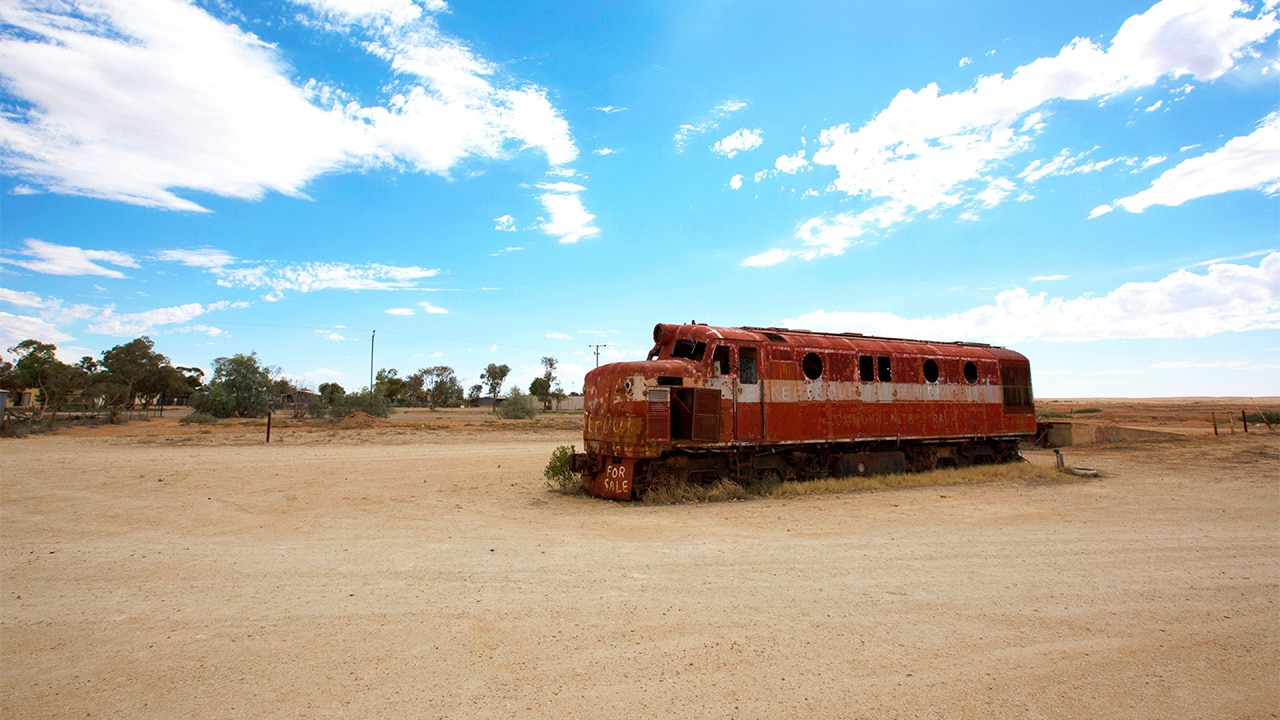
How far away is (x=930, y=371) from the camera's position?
50.4 feet

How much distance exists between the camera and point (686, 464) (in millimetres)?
11898

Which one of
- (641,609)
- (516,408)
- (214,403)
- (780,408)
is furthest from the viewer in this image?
(516,408)

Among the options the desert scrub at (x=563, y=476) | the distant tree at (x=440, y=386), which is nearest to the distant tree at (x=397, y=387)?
the distant tree at (x=440, y=386)

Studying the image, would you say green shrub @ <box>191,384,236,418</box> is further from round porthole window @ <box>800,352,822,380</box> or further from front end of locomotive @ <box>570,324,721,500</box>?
round porthole window @ <box>800,352,822,380</box>

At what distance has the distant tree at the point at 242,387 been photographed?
4544 centimetres

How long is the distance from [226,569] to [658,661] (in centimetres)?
495

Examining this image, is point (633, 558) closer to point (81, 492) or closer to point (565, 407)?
point (81, 492)

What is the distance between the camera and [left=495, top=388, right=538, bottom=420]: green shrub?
51.5 meters

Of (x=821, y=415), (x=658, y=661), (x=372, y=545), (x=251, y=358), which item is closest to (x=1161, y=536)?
(x=821, y=415)

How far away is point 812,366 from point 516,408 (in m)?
41.1

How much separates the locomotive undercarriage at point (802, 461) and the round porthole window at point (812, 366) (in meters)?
1.56

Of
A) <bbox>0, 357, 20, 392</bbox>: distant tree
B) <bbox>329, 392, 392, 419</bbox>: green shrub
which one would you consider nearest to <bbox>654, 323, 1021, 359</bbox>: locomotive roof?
<bbox>329, 392, 392, 419</bbox>: green shrub

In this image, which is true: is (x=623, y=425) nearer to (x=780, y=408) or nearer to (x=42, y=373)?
(x=780, y=408)

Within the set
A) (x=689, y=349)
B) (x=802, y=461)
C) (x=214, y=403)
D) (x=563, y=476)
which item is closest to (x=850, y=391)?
(x=802, y=461)
